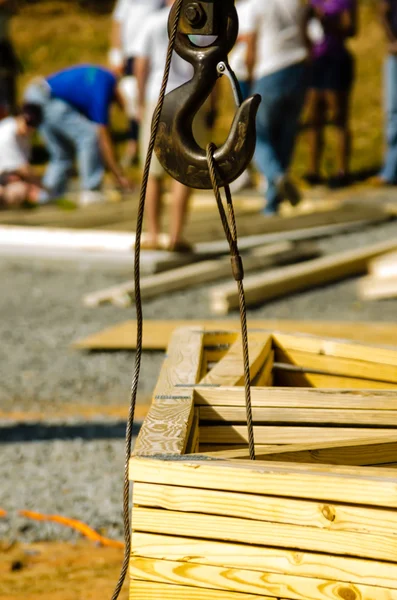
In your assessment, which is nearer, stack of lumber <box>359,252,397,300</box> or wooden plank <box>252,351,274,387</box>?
wooden plank <box>252,351,274,387</box>

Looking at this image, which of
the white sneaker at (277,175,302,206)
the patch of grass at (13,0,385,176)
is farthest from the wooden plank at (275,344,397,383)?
the patch of grass at (13,0,385,176)

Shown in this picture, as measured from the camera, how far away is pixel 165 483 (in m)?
1.68

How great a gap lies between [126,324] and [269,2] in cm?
358

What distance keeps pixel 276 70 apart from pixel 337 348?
551cm

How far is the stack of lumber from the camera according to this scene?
6.09 m

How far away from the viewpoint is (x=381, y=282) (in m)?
6.17

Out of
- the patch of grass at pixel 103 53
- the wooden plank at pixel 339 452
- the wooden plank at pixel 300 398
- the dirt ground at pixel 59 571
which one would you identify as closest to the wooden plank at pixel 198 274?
the dirt ground at pixel 59 571

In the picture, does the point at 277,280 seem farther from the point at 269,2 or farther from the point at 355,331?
the point at 269,2

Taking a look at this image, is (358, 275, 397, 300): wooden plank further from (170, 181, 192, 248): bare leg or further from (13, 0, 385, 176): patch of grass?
(13, 0, 385, 176): patch of grass

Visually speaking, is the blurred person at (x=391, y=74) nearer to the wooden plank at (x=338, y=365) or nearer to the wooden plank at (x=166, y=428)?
the wooden plank at (x=338, y=365)

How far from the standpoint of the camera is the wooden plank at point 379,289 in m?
6.07

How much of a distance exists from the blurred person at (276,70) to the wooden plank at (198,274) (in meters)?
0.82

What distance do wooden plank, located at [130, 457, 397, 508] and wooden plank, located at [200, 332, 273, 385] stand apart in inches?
23.3

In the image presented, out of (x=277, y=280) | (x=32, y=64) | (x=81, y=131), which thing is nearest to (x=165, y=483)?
(x=277, y=280)
